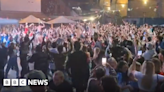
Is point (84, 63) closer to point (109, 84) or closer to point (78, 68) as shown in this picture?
point (78, 68)

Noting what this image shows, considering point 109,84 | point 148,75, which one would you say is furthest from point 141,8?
point 109,84

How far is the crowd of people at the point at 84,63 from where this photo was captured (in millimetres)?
2471

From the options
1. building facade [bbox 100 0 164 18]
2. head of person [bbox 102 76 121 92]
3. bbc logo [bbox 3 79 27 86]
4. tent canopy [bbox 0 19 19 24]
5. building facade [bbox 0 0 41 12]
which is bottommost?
bbc logo [bbox 3 79 27 86]

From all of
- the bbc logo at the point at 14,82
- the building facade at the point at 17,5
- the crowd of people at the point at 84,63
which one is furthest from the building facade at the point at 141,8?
the bbc logo at the point at 14,82

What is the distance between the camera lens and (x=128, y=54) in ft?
11.5

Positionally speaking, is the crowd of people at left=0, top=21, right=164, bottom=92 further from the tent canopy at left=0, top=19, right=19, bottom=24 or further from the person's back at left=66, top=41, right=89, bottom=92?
the tent canopy at left=0, top=19, right=19, bottom=24

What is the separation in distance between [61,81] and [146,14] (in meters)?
9.29

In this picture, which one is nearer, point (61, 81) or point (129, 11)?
point (61, 81)

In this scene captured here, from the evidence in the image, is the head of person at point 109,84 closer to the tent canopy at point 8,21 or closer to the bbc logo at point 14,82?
the bbc logo at point 14,82

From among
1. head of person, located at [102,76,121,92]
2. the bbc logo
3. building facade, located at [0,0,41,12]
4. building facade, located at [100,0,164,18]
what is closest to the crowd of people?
head of person, located at [102,76,121,92]

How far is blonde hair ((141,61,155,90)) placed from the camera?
2617 millimetres

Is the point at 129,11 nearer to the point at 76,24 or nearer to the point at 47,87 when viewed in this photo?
the point at 76,24

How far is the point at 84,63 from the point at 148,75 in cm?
104

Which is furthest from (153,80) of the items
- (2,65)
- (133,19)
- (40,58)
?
(133,19)
